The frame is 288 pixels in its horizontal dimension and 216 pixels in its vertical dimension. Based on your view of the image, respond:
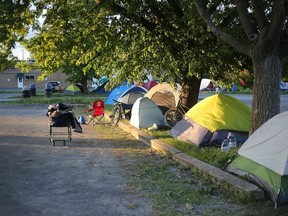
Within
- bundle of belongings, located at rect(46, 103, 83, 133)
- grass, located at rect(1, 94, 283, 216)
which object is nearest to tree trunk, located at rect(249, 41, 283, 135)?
grass, located at rect(1, 94, 283, 216)

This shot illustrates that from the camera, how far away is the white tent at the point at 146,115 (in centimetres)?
1410

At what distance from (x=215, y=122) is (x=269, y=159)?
13.5ft

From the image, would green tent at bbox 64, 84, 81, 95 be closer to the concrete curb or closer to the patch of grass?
the concrete curb

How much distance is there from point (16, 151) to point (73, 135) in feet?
10.1

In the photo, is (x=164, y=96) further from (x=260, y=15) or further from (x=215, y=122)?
(x=260, y=15)

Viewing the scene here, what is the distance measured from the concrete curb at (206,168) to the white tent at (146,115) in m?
1.44

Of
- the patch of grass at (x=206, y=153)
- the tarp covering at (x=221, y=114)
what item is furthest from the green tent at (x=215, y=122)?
the patch of grass at (x=206, y=153)

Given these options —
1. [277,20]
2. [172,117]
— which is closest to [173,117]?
[172,117]

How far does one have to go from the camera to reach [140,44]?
14797 mm

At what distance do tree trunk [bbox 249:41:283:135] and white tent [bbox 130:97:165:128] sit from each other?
235 inches

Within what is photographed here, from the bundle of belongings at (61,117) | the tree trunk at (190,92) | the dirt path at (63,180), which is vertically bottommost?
the dirt path at (63,180)

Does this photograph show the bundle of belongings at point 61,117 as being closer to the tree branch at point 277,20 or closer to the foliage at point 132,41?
the foliage at point 132,41

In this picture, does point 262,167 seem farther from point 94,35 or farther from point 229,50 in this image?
point 94,35

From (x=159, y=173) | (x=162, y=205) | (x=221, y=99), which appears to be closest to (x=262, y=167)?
(x=162, y=205)
